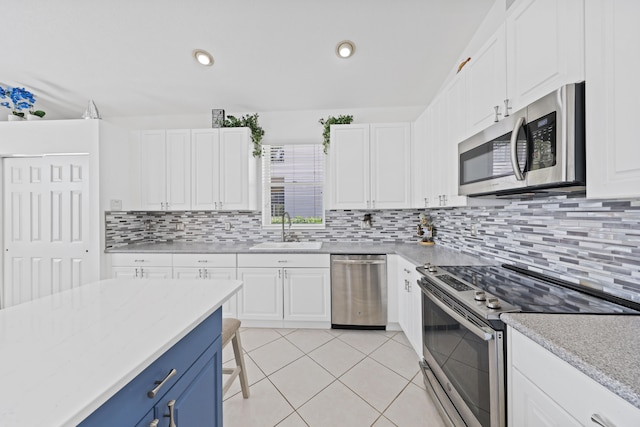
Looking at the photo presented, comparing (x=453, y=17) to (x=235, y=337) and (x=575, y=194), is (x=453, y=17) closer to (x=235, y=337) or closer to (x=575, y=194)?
(x=575, y=194)

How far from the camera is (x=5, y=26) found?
7.75 feet

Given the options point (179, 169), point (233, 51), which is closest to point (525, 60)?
point (233, 51)

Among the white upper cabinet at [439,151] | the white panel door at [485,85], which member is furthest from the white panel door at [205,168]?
the white panel door at [485,85]

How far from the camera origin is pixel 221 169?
3.10 metres

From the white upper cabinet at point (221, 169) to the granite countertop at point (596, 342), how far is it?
9.21 feet

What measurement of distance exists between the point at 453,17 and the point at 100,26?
3.23m

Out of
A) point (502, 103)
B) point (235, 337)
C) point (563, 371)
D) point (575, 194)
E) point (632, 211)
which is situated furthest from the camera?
point (235, 337)

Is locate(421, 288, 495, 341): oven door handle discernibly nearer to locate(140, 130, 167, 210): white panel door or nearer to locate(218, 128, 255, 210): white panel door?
locate(218, 128, 255, 210): white panel door

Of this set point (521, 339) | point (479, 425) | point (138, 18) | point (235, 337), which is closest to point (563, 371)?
point (521, 339)

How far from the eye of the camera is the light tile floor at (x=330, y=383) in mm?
1611

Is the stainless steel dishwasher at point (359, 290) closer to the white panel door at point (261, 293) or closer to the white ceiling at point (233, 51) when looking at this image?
the white panel door at point (261, 293)

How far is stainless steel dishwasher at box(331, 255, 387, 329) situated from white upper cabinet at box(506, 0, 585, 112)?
5.98ft

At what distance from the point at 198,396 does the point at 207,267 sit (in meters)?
2.00

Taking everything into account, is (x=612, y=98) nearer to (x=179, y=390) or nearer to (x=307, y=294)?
(x=179, y=390)
